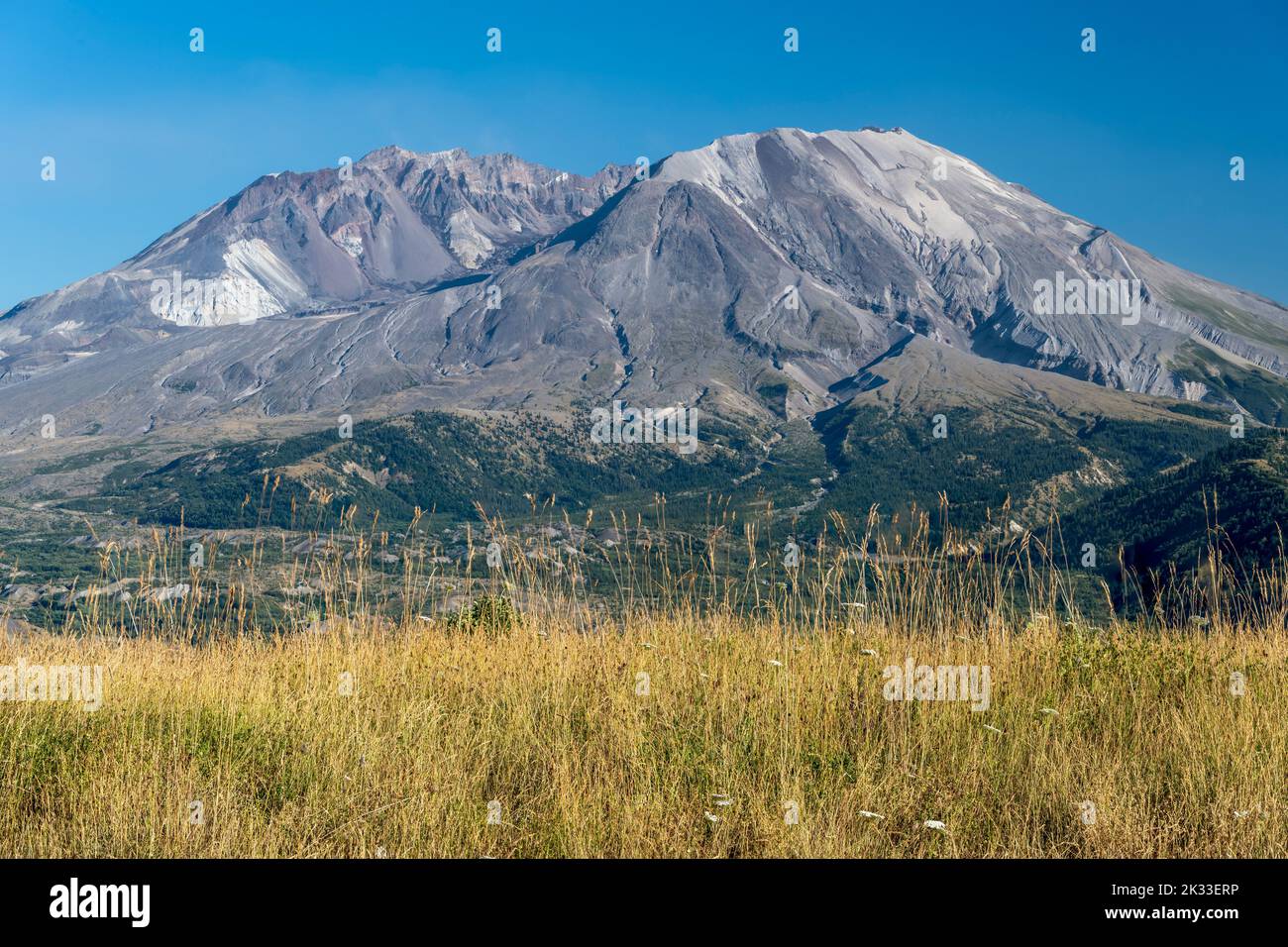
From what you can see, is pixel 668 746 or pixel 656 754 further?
pixel 668 746

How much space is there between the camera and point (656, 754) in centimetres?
589

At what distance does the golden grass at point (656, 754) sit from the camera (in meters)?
5.04

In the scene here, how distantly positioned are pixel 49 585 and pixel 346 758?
156 inches

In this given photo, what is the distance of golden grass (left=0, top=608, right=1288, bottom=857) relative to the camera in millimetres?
5035
